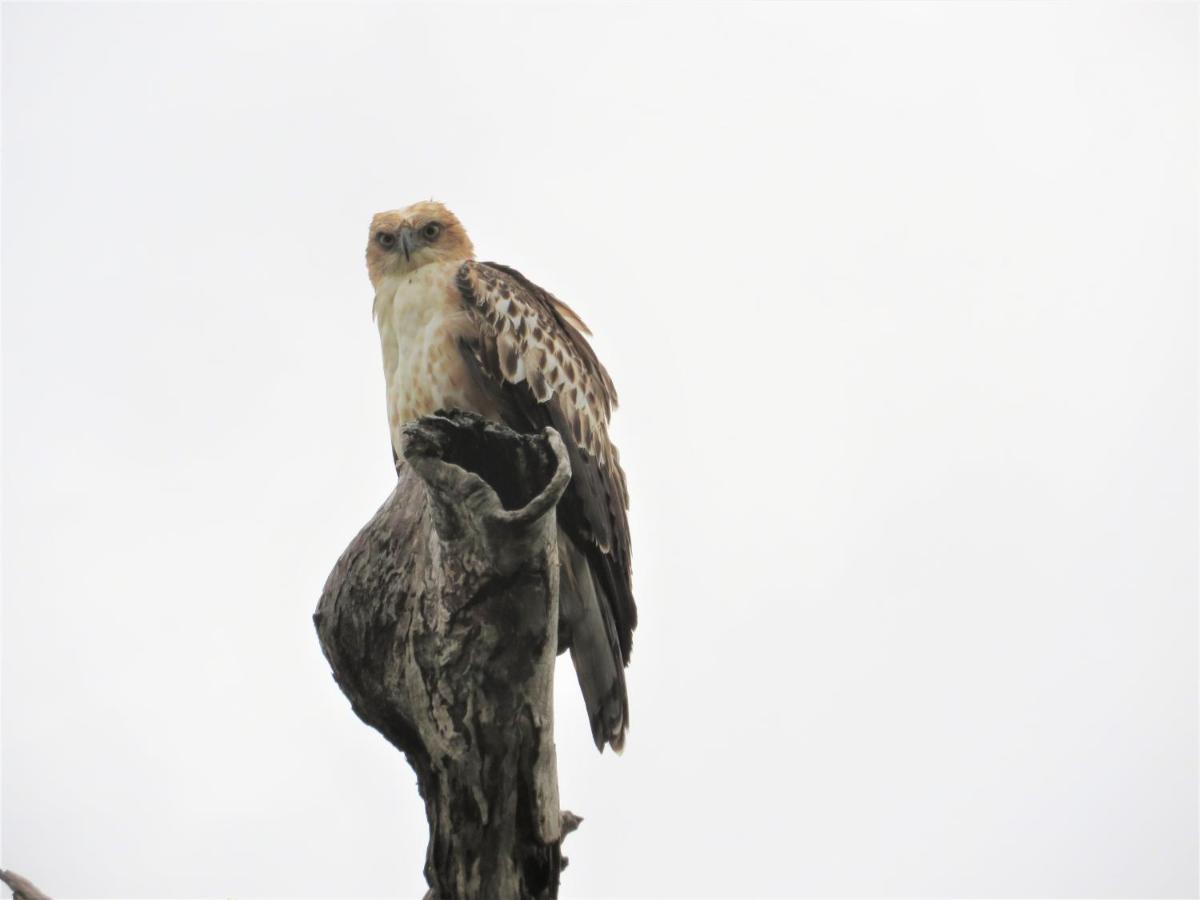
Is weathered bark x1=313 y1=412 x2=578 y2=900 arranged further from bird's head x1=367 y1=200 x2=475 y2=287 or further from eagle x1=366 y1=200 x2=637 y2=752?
bird's head x1=367 y1=200 x2=475 y2=287

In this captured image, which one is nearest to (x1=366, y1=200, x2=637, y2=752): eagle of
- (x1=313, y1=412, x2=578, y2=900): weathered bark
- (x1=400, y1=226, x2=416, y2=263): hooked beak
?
(x1=400, y1=226, x2=416, y2=263): hooked beak

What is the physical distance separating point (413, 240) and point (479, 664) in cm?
408

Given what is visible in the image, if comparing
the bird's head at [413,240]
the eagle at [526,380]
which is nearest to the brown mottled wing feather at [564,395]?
the eagle at [526,380]

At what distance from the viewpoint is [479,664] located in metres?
4.62

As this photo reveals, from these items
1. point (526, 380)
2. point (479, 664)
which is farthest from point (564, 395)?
point (479, 664)

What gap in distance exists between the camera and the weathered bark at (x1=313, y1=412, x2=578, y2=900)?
180 inches

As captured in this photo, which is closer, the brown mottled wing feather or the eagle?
the eagle

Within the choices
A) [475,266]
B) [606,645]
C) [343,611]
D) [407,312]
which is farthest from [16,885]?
[475,266]

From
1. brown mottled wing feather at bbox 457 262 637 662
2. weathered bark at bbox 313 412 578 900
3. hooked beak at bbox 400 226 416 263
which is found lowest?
weathered bark at bbox 313 412 578 900

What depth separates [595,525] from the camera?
6.86 metres

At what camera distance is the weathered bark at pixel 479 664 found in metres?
4.58

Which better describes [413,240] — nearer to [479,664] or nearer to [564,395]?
[564,395]

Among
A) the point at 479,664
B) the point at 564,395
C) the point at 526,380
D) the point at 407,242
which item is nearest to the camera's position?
the point at 479,664

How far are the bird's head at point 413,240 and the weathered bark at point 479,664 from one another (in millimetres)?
3444
